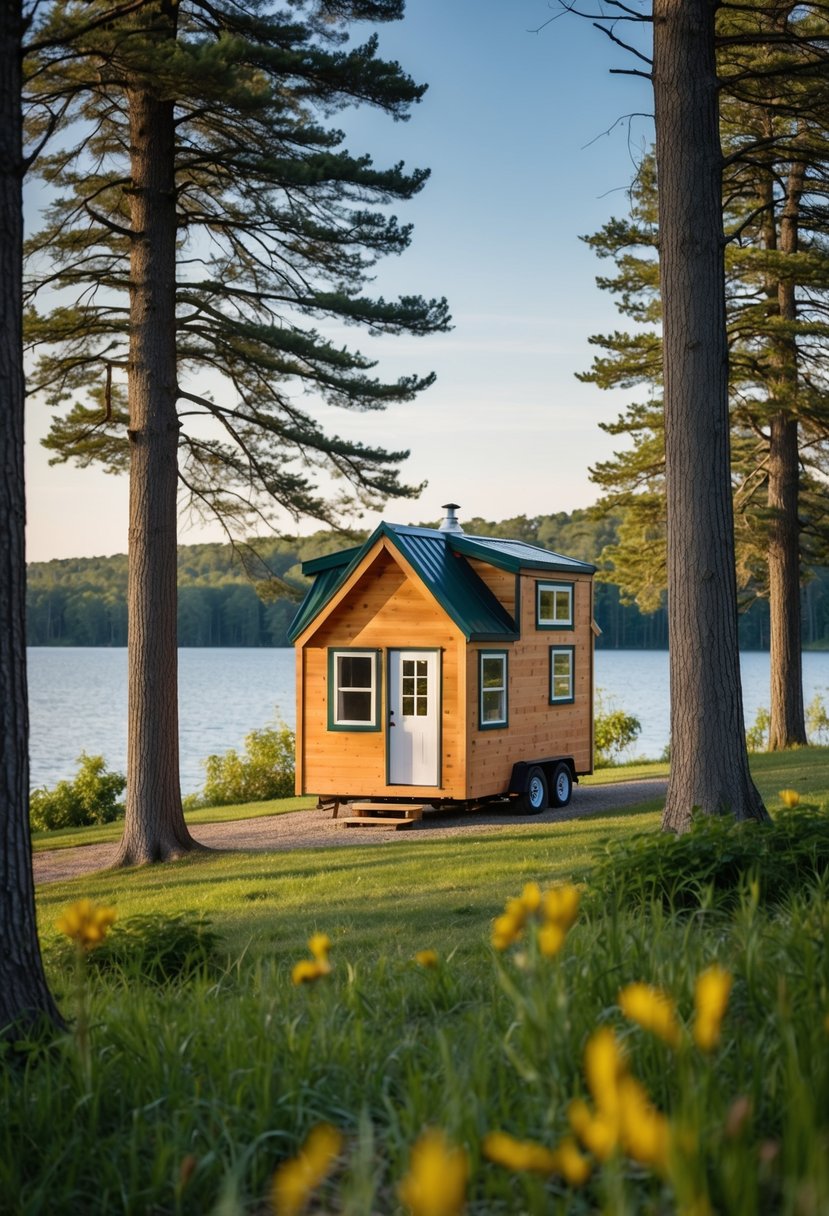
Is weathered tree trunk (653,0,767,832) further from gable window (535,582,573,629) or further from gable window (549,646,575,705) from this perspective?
gable window (549,646,575,705)

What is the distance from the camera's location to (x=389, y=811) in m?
15.9

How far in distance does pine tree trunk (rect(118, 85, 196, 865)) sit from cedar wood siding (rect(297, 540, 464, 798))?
131 inches

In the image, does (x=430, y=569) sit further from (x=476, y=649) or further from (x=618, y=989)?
(x=618, y=989)

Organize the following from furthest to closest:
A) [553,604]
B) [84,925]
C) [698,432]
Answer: [553,604] < [698,432] < [84,925]

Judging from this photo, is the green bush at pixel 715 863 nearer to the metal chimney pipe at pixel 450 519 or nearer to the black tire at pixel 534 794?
the black tire at pixel 534 794

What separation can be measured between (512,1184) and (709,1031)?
35.1 inches

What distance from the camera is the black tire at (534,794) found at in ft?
53.1

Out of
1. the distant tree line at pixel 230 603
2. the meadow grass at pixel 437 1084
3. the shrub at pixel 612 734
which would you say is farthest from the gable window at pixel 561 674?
the distant tree line at pixel 230 603

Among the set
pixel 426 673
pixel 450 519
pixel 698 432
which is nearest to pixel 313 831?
pixel 426 673

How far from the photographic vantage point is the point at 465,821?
15.5 m

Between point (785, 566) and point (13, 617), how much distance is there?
1849 centimetres

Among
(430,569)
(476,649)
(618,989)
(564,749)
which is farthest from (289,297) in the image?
(618,989)

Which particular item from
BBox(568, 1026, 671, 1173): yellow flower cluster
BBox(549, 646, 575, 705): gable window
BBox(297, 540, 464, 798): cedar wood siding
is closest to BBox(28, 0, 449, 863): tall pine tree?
BBox(297, 540, 464, 798): cedar wood siding

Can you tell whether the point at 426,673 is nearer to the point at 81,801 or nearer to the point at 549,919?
the point at 81,801
